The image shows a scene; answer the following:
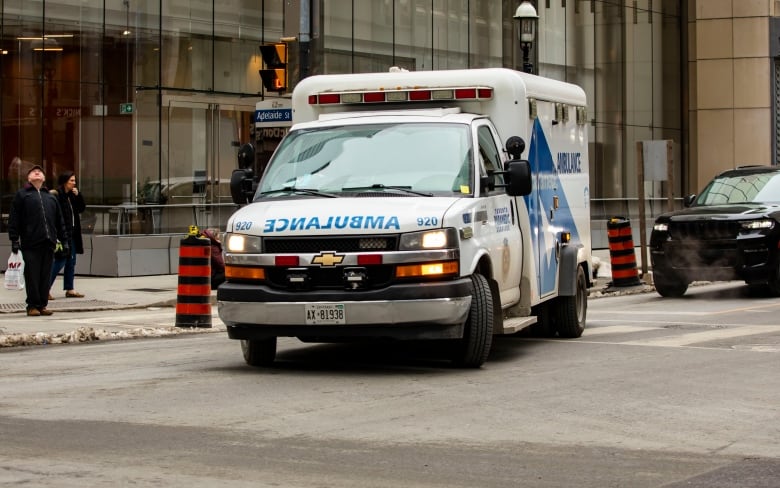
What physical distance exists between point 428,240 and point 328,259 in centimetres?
79

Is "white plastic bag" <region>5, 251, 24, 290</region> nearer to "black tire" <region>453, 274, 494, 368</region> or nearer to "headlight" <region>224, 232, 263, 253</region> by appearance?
"headlight" <region>224, 232, 263, 253</region>

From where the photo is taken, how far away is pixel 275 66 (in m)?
19.8

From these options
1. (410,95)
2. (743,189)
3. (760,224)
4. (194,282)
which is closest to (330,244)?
(410,95)

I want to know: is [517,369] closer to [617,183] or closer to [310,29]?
[310,29]

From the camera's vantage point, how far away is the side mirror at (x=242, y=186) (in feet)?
40.4

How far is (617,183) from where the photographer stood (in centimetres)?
4172

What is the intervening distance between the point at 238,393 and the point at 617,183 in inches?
1289

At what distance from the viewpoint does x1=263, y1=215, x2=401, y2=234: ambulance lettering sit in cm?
1055

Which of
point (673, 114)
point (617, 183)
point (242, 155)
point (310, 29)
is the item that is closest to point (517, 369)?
point (242, 155)

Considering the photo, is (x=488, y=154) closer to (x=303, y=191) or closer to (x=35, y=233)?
(x=303, y=191)

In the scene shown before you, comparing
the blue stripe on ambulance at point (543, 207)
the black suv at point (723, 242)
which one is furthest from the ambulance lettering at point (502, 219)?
the black suv at point (723, 242)

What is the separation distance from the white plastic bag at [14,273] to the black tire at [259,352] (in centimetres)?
726

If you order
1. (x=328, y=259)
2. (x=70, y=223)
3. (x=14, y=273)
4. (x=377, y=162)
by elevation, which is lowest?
(x=14, y=273)

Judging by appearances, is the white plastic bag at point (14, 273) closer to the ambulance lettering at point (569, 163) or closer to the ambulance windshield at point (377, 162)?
the ambulance windshield at point (377, 162)
